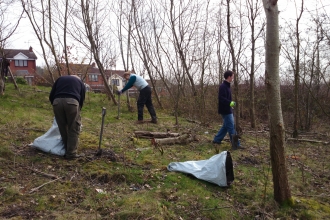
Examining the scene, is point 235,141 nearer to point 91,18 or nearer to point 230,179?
point 230,179

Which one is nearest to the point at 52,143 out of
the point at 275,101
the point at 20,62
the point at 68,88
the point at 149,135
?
the point at 68,88

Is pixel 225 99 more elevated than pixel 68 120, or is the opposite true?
pixel 225 99

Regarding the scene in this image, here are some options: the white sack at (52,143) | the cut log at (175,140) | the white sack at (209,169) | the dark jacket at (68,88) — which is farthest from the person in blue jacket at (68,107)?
the cut log at (175,140)

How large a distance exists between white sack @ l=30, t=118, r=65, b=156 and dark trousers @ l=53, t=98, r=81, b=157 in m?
0.14

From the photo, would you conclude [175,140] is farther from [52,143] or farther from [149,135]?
[52,143]

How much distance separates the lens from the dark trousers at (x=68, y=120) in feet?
15.7

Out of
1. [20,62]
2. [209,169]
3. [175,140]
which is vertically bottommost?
[209,169]

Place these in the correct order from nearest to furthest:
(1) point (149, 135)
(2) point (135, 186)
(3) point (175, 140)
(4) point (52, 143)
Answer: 1. (2) point (135, 186)
2. (4) point (52, 143)
3. (3) point (175, 140)
4. (1) point (149, 135)

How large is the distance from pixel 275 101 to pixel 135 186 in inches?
95.1

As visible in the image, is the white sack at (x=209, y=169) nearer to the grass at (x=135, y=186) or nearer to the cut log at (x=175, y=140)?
the grass at (x=135, y=186)

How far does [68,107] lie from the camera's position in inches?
189

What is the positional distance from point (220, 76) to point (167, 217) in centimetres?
1032

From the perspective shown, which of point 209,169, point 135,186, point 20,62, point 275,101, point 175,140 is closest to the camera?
point 275,101

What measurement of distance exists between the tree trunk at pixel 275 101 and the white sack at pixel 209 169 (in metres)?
0.85
